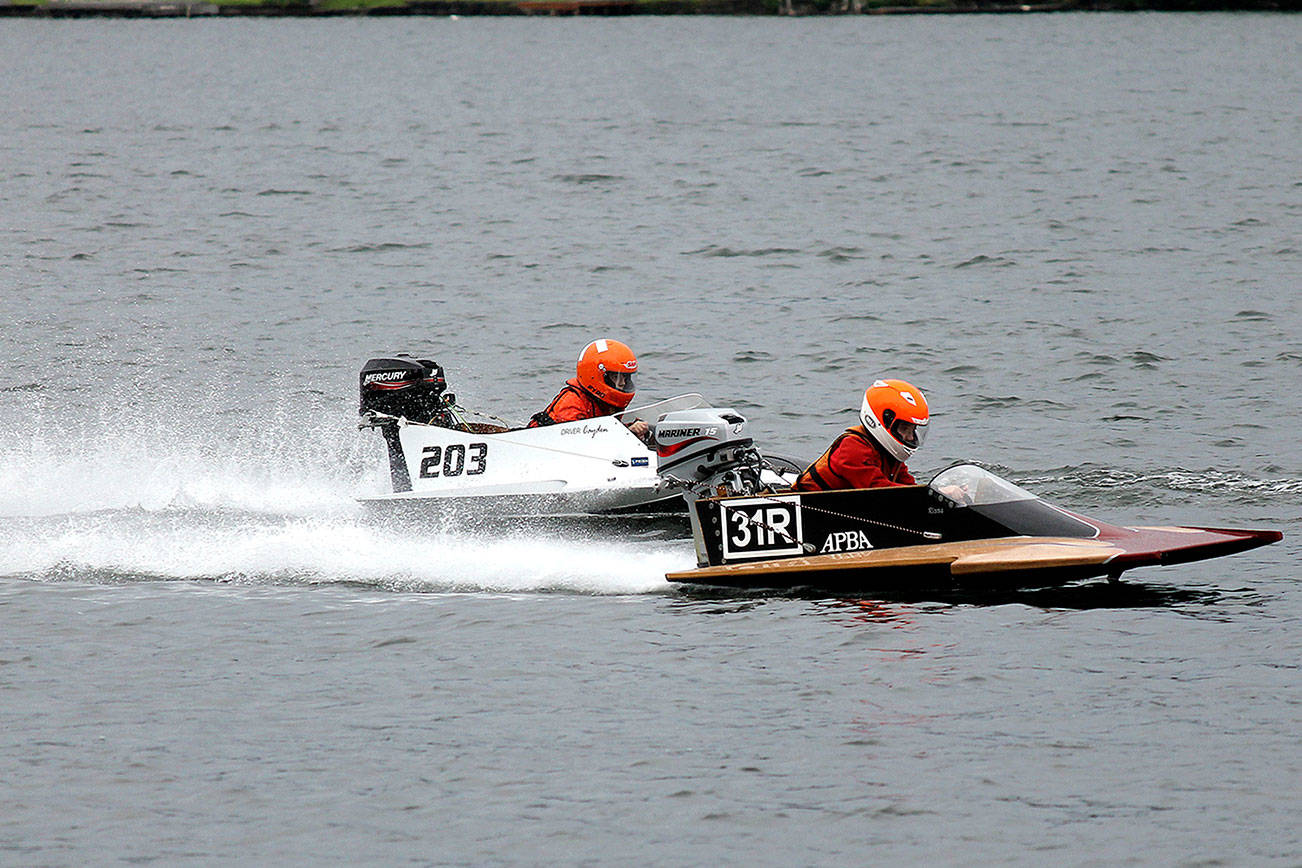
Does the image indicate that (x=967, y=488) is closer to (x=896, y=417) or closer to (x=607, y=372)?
(x=896, y=417)

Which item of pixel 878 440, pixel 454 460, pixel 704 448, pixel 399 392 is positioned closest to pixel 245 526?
pixel 399 392

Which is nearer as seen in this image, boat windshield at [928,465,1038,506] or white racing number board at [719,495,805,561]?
boat windshield at [928,465,1038,506]

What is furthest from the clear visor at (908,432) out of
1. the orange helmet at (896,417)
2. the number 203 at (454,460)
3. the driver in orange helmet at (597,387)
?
the number 203 at (454,460)

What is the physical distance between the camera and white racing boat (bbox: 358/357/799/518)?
12.5 meters

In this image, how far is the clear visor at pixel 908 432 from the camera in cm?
1138

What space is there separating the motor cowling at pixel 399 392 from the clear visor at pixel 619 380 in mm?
1378

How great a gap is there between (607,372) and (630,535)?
54.7 inches

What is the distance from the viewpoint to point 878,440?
37.7ft

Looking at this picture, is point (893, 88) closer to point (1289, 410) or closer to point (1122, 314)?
point (1122, 314)

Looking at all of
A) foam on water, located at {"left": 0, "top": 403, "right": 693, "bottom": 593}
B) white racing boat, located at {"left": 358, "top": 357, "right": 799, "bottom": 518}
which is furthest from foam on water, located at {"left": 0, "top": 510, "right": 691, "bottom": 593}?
white racing boat, located at {"left": 358, "top": 357, "right": 799, "bottom": 518}

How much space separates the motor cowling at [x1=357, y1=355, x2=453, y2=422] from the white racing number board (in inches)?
124

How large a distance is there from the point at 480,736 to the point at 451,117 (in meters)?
44.4

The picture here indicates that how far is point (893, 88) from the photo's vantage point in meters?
59.2

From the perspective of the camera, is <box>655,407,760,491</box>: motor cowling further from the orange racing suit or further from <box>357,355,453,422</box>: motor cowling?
<box>357,355,453,422</box>: motor cowling
